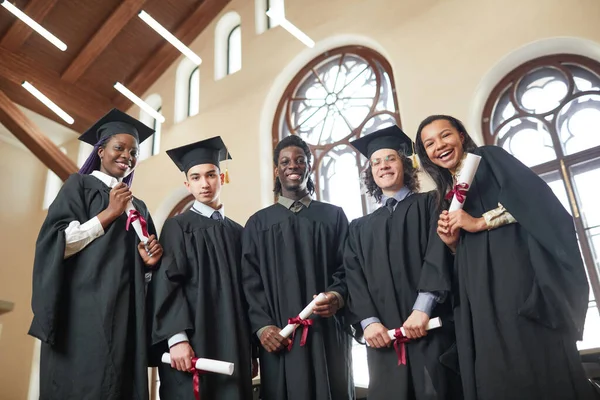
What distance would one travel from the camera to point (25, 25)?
636 centimetres

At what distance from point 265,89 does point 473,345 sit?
461 centimetres

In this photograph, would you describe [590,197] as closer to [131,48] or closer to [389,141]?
[389,141]

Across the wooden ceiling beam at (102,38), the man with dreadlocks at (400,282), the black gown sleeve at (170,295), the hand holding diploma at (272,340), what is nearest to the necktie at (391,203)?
the man with dreadlocks at (400,282)

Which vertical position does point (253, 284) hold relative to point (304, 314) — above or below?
above

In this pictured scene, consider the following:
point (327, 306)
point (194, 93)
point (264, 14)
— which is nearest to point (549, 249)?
point (327, 306)

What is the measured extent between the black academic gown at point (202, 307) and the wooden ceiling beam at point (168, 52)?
5.08m

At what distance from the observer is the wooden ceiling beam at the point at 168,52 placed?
7055mm

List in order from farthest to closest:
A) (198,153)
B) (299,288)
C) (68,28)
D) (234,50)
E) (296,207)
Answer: (234,50), (68,28), (198,153), (296,207), (299,288)

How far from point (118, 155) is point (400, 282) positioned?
1535 millimetres

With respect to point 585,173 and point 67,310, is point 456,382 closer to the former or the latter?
point 67,310

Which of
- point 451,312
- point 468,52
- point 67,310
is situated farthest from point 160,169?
point 451,312

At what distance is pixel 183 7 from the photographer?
699cm

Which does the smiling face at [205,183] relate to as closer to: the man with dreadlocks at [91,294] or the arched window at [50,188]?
the man with dreadlocks at [91,294]

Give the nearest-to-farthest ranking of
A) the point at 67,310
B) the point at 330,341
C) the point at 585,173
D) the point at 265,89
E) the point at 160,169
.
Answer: the point at 67,310, the point at 330,341, the point at 585,173, the point at 265,89, the point at 160,169
